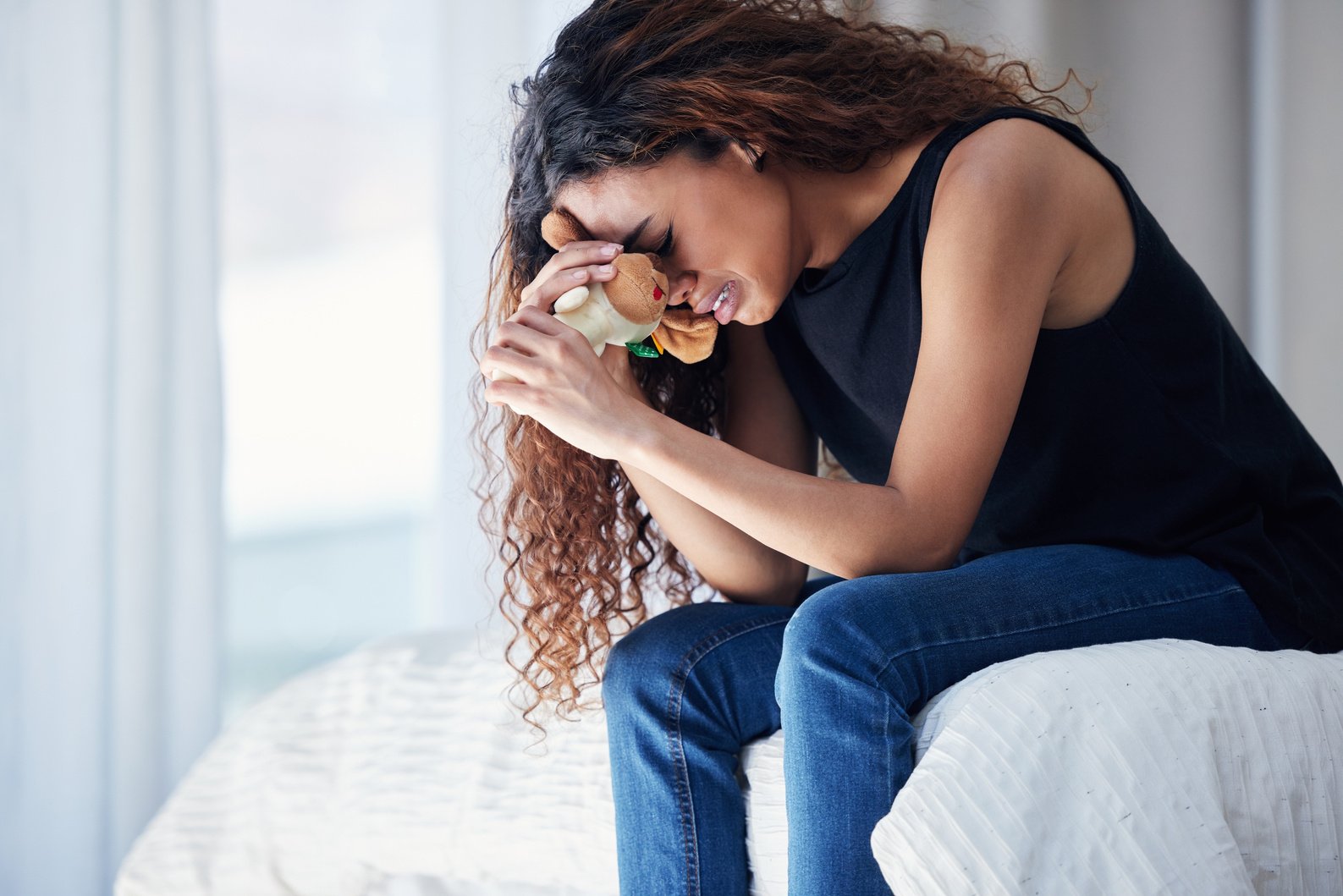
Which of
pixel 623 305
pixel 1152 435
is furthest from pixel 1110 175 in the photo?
pixel 623 305

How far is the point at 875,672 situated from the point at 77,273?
5.02 ft

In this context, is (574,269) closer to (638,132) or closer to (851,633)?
(638,132)

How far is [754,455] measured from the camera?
1.26 meters

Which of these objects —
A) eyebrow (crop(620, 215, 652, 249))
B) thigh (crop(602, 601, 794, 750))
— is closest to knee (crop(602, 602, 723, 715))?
thigh (crop(602, 601, 794, 750))

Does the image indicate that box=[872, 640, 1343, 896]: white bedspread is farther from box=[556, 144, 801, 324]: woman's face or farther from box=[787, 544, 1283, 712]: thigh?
box=[556, 144, 801, 324]: woman's face

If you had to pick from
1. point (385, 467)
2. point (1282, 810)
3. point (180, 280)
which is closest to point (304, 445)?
point (385, 467)

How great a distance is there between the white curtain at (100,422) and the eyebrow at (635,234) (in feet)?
3.51

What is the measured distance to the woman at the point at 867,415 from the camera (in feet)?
2.85

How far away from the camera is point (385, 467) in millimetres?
2070

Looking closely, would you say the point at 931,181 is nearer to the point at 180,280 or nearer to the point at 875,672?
the point at 875,672

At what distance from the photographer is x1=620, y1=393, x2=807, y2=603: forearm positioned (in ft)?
3.79

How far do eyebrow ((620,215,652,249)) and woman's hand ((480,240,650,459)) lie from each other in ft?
0.11

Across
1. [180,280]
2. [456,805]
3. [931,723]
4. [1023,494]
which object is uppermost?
[180,280]

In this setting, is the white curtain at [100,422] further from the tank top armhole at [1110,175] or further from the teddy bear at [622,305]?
the tank top armhole at [1110,175]
